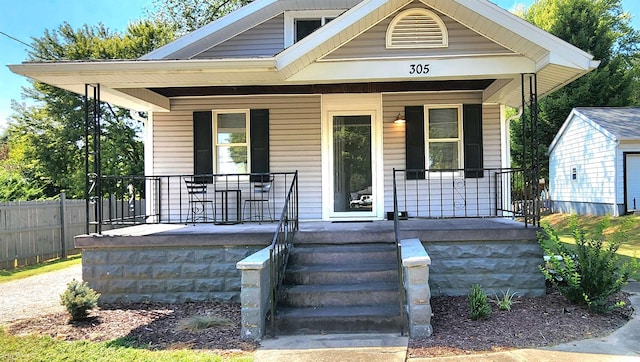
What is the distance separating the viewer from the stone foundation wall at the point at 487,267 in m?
5.84

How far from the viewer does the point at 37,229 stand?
10.7 m

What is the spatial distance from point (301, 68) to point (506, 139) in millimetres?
4259

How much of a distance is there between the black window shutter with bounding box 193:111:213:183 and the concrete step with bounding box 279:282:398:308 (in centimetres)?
385

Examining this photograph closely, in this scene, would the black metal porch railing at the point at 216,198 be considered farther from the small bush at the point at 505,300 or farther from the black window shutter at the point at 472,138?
the small bush at the point at 505,300

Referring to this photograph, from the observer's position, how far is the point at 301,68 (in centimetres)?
635

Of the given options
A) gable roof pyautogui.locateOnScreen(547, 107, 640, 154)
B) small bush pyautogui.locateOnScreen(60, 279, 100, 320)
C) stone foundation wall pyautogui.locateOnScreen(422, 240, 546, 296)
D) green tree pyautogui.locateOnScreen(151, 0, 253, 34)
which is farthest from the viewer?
green tree pyautogui.locateOnScreen(151, 0, 253, 34)

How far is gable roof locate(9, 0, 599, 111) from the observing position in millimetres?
5902

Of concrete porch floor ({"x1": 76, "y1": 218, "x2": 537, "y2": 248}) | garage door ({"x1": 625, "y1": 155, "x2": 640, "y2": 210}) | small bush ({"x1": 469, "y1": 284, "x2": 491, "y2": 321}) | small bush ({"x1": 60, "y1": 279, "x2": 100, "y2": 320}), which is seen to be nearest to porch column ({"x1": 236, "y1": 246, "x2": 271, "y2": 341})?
concrete porch floor ({"x1": 76, "y1": 218, "x2": 537, "y2": 248})

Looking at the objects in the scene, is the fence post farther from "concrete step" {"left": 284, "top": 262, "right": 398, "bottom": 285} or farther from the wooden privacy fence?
"concrete step" {"left": 284, "top": 262, "right": 398, "bottom": 285}

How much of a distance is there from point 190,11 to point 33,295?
16.5 meters

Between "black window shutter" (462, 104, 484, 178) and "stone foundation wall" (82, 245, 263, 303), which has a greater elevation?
"black window shutter" (462, 104, 484, 178)

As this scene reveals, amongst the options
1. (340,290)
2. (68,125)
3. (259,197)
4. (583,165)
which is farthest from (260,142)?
(68,125)

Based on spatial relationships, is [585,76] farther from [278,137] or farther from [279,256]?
[279,256]

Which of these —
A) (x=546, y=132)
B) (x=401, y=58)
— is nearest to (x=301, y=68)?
(x=401, y=58)
